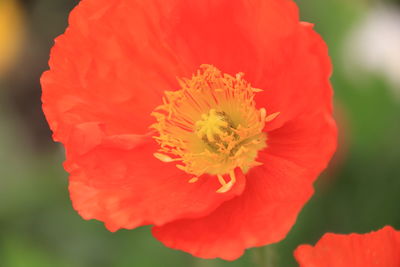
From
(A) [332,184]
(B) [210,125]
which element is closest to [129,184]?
(B) [210,125]

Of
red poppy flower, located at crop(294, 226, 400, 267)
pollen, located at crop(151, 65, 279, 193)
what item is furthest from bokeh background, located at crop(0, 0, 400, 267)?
red poppy flower, located at crop(294, 226, 400, 267)

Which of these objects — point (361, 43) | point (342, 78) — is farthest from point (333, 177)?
point (361, 43)

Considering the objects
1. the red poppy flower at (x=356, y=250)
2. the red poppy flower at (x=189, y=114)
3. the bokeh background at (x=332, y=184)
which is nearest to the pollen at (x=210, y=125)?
the red poppy flower at (x=189, y=114)

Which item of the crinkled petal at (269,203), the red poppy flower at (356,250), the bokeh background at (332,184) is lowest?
the bokeh background at (332,184)

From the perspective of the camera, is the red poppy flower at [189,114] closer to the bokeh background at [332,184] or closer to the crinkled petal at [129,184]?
the crinkled petal at [129,184]

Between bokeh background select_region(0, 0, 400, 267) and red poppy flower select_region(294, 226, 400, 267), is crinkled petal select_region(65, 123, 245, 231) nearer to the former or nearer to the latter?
red poppy flower select_region(294, 226, 400, 267)

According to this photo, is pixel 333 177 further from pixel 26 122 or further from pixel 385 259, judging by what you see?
pixel 26 122

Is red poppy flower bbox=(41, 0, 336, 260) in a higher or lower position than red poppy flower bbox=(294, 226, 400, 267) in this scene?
higher
